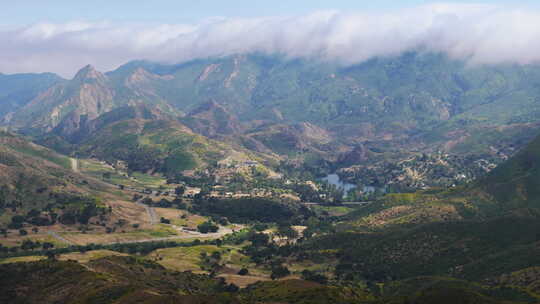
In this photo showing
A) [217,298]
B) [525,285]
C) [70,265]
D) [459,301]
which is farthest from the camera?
[70,265]

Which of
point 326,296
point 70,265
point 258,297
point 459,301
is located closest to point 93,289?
point 70,265

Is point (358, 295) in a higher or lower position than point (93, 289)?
lower

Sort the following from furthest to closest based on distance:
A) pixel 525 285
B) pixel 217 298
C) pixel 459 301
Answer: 1. pixel 525 285
2. pixel 217 298
3. pixel 459 301

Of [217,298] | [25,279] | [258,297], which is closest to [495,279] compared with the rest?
[258,297]

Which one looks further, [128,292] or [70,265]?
[70,265]

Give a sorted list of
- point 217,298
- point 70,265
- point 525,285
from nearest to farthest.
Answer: point 217,298
point 525,285
point 70,265

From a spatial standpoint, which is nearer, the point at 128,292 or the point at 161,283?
the point at 128,292

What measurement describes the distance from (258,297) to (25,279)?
261ft

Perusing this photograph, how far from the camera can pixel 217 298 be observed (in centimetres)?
16250

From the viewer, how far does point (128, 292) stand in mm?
166125

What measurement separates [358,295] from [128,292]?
75325mm

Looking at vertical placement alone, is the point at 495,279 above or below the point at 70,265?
below

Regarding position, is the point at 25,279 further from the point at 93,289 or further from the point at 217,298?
the point at 217,298

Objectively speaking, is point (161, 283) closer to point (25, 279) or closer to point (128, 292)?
point (128, 292)
